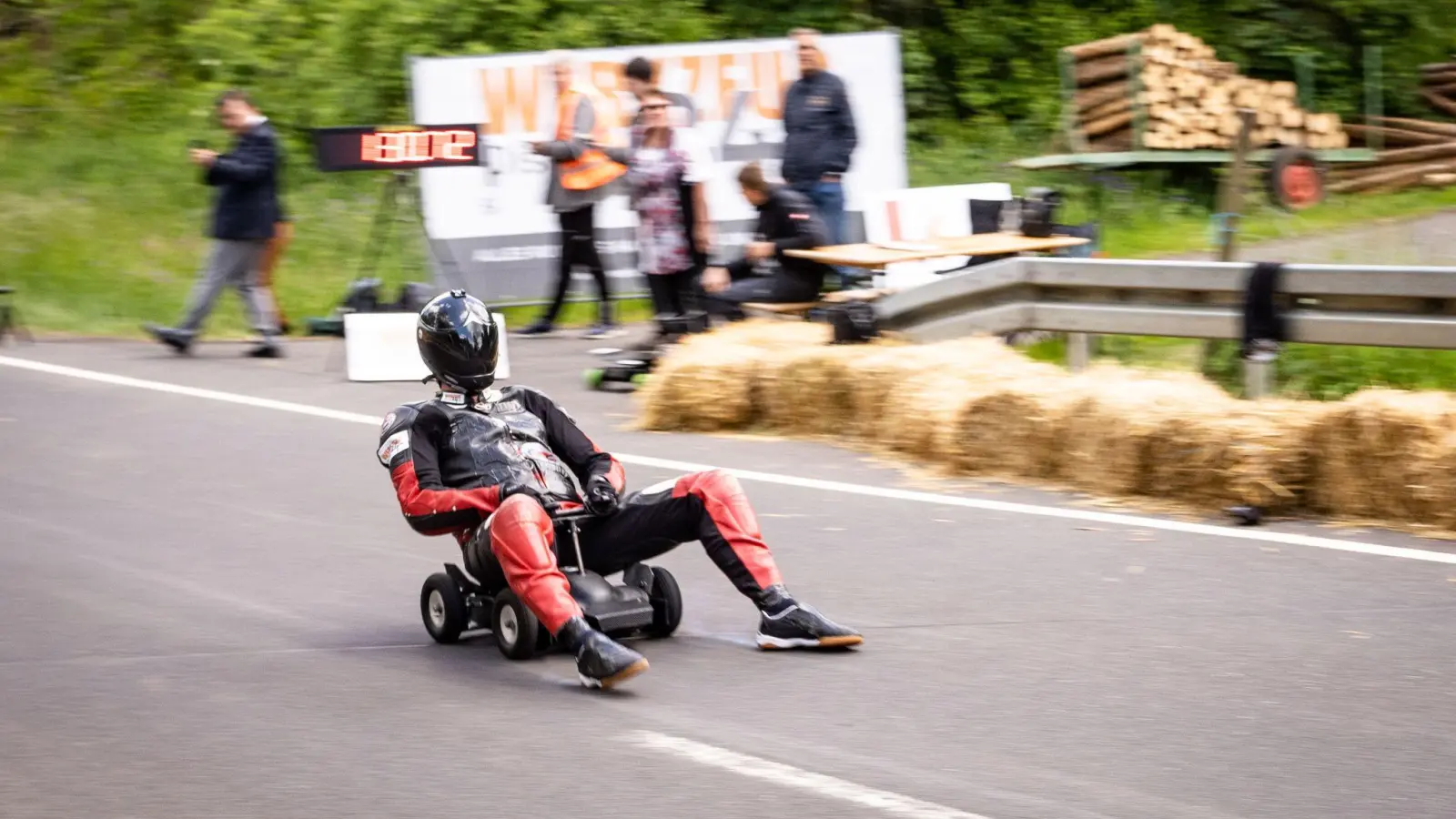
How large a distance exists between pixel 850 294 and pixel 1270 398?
4110mm

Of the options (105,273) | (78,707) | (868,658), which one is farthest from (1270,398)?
(105,273)

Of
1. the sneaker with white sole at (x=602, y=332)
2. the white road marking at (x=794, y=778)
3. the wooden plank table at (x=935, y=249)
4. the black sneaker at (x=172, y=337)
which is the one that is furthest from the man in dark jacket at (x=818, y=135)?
the white road marking at (x=794, y=778)

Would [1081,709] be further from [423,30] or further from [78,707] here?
[423,30]

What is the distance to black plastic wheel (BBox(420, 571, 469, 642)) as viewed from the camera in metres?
6.77

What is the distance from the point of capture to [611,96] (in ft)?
54.5

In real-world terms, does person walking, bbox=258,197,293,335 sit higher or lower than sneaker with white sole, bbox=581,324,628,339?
higher

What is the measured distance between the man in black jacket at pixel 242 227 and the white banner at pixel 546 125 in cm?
188

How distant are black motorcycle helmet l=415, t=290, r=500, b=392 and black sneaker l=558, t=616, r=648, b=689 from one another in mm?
1048

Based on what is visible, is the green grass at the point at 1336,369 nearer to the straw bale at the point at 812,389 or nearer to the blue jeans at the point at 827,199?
the straw bale at the point at 812,389

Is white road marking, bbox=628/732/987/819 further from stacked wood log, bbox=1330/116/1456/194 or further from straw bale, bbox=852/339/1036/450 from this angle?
stacked wood log, bbox=1330/116/1456/194

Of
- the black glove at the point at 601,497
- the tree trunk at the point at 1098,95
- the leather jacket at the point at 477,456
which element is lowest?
the black glove at the point at 601,497

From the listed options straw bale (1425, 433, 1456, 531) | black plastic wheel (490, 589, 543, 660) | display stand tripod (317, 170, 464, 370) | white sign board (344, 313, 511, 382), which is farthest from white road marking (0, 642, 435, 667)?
display stand tripod (317, 170, 464, 370)

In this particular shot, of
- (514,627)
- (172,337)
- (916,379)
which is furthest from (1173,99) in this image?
(514,627)

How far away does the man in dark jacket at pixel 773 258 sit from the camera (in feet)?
42.3
